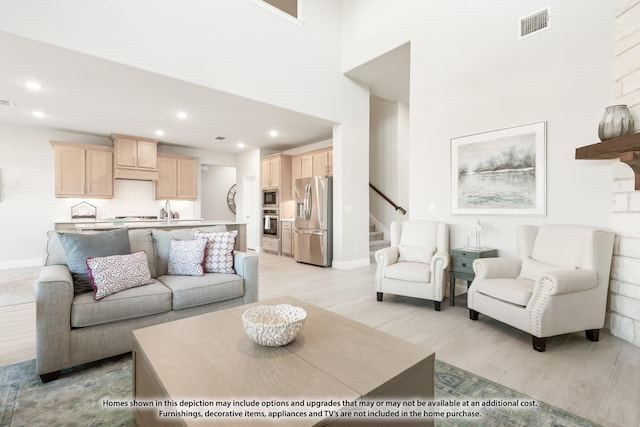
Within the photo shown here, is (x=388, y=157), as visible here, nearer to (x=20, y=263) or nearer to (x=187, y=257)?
(x=187, y=257)

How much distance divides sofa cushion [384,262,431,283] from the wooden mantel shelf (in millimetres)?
1758

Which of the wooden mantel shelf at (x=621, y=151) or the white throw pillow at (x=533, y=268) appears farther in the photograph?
the white throw pillow at (x=533, y=268)

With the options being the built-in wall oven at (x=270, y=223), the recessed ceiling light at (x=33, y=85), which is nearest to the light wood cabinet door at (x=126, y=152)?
the recessed ceiling light at (x=33, y=85)

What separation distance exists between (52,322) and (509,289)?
3.39 m

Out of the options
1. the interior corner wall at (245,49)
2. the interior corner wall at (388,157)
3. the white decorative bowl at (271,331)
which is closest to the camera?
the white decorative bowl at (271,331)

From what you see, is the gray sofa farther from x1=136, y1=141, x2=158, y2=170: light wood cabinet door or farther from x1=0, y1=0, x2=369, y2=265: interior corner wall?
x1=136, y1=141, x2=158, y2=170: light wood cabinet door

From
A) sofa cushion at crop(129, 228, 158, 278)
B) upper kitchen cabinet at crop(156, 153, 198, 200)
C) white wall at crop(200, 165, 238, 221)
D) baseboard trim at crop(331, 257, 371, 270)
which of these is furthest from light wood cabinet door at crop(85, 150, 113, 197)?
baseboard trim at crop(331, 257, 371, 270)

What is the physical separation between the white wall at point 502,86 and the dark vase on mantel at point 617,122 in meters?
0.36

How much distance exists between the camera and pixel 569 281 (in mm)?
2363

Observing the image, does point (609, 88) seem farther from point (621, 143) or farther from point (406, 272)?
point (406, 272)

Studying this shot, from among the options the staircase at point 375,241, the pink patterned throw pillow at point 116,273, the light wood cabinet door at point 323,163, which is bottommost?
the staircase at point 375,241

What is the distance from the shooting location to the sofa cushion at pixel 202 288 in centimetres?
244

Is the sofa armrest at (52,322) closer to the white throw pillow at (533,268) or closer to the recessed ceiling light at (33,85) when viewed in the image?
the recessed ceiling light at (33,85)

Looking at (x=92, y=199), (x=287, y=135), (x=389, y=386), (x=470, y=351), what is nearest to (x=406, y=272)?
(x=470, y=351)
